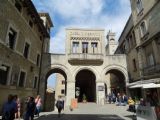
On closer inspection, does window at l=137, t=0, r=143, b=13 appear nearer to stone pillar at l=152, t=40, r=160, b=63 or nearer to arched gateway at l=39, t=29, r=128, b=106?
stone pillar at l=152, t=40, r=160, b=63

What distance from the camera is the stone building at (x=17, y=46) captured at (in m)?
11.1

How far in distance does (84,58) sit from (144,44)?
8.45 metres

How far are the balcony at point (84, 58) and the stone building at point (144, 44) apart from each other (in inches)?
171

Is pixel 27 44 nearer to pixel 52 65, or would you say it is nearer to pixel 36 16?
pixel 36 16

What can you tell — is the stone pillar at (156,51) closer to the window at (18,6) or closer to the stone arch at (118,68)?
the stone arch at (118,68)

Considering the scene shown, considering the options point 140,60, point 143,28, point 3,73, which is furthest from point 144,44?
point 3,73

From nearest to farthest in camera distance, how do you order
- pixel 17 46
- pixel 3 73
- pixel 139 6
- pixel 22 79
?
1. pixel 3 73
2. pixel 17 46
3. pixel 22 79
4. pixel 139 6

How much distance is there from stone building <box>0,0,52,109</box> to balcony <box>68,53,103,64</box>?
18.5 ft

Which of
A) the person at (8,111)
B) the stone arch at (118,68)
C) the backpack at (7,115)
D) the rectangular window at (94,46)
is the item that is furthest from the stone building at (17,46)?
the stone arch at (118,68)

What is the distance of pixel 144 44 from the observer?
16906 mm

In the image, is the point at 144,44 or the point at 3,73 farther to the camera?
the point at 144,44

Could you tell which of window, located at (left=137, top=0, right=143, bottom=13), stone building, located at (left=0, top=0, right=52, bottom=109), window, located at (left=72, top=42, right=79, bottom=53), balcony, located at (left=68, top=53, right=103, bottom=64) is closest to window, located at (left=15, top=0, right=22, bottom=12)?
stone building, located at (left=0, top=0, right=52, bottom=109)

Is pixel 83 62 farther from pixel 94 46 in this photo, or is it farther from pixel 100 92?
pixel 100 92

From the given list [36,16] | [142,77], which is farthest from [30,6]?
[142,77]
